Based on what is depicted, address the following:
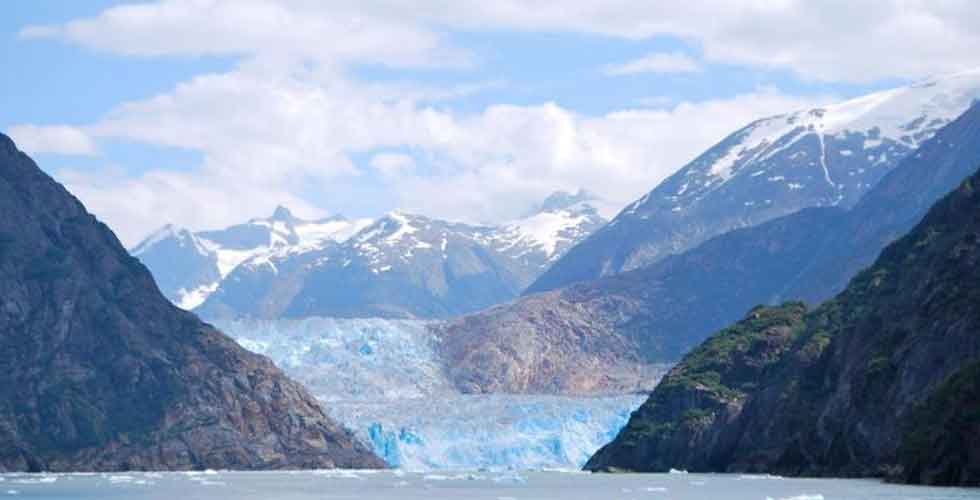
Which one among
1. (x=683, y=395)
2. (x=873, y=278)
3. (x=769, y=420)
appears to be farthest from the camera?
(x=683, y=395)

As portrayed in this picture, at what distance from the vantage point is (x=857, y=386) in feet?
482

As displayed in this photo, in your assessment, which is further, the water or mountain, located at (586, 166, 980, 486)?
mountain, located at (586, 166, 980, 486)

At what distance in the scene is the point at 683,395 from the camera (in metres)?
Result: 191

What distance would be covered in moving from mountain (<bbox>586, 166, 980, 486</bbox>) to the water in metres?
4.28

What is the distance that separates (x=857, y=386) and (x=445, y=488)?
3097 cm

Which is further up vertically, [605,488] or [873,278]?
[873,278]

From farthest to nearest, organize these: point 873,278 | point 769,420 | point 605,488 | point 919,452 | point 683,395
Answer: point 683,395 < point 873,278 < point 769,420 < point 605,488 < point 919,452

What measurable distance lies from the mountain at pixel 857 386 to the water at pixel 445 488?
428cm

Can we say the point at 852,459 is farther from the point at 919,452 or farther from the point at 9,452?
the point at 9,452

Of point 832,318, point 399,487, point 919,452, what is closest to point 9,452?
point 399,487

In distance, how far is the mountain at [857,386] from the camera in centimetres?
12200

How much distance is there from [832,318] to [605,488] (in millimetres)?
50718

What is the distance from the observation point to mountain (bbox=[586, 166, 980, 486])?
122 meters

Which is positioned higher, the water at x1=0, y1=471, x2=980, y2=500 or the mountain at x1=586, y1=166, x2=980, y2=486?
the mountain at x1=586, y1=166, x2=980, y2=486
